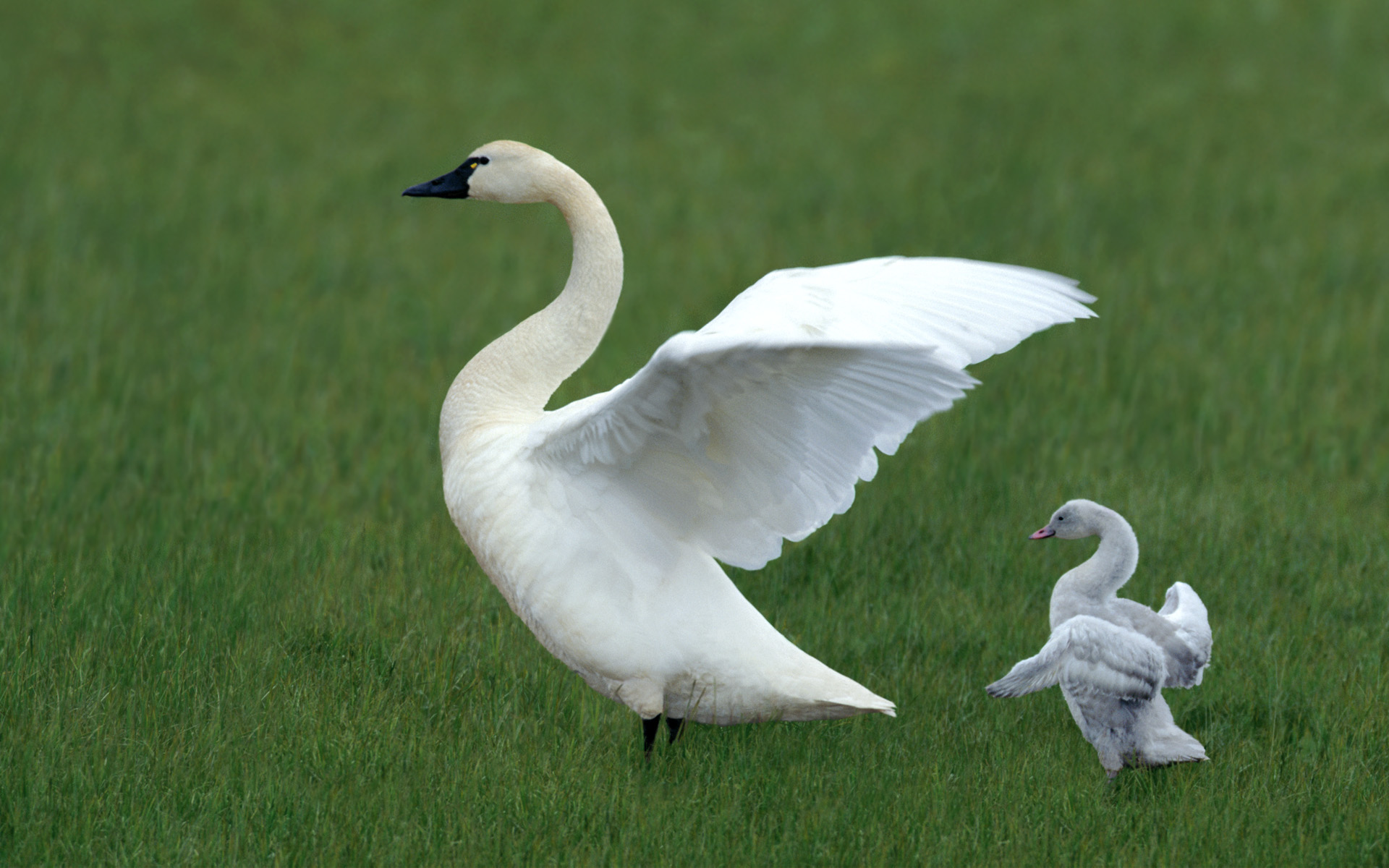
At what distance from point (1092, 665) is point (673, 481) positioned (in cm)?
133

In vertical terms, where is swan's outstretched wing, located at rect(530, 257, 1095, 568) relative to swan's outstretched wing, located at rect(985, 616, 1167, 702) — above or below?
above

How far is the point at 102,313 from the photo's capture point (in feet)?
32.6

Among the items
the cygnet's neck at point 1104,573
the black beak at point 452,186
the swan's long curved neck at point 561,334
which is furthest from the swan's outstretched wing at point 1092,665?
the black beak at point 452,186

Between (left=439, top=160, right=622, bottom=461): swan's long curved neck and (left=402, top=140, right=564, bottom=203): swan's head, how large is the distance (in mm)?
79

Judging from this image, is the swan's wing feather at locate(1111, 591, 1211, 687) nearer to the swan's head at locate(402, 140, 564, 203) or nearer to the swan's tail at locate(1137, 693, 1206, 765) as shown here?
the swan's tail at locate(1137, 693, 1206, 765)

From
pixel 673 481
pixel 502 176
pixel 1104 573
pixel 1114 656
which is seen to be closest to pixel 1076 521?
pixel 1104 573

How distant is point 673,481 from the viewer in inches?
183

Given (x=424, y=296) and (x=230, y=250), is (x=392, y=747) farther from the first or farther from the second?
(x=230, y=250)

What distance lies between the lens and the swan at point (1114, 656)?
4.52 metres

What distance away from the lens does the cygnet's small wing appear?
478 cm

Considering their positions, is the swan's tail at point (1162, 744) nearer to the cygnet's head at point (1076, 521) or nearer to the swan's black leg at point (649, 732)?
the cygnet's head at point (1076, 521)

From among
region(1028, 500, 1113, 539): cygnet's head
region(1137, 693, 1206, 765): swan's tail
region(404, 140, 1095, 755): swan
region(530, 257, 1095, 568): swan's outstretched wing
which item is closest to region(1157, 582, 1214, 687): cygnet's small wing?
region(1137, 693, 1206, 765): swan's tail

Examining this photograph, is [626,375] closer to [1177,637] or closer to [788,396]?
[1177,637]

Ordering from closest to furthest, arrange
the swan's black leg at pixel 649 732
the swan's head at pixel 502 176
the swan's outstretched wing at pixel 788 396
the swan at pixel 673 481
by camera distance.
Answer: the swan's outstretched wing at pixel 788 396
the swan at pixel 673 481
the swan's black leg at pixel 649 732
the swan's head at pixel 502 176
